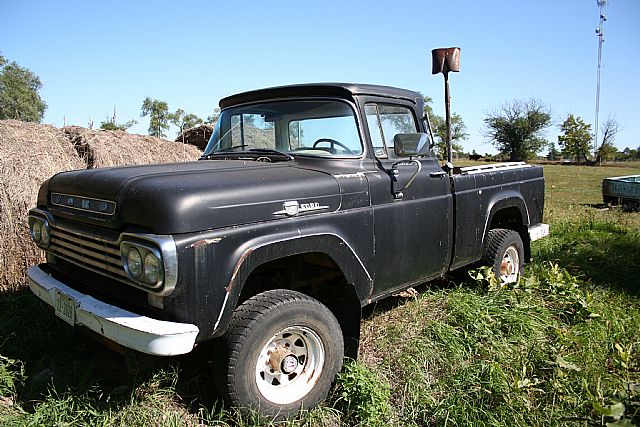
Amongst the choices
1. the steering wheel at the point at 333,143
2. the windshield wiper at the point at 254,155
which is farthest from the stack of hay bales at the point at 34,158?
the steering wheel at the point at 333,143

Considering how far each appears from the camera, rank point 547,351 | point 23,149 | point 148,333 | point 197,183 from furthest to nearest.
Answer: point 23,149 → point 547,351 → point 197,183 → point 148,333

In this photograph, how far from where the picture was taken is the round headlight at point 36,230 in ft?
11.3

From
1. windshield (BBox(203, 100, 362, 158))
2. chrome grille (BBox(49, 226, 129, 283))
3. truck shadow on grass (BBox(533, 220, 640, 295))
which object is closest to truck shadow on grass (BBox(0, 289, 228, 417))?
chrome grille (BBox(49, 226, 129, 283))

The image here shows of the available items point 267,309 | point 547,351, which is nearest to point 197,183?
point 267,309

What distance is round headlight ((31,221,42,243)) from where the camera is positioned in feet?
11.3

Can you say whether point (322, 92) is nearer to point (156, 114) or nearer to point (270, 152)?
point (270, 152)

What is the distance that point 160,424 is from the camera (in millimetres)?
2693

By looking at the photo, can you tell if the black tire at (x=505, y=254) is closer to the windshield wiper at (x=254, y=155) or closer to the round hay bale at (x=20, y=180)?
the windshield wiper at (x=254, y=155)

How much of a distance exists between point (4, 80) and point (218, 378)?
4571 centimetres

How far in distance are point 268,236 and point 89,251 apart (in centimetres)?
115

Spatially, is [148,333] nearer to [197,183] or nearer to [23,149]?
[197,183]

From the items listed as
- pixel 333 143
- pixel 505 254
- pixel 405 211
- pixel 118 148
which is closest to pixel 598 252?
pixel 505 254

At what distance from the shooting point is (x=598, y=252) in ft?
20.9

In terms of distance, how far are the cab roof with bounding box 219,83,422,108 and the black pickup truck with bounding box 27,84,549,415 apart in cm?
1
